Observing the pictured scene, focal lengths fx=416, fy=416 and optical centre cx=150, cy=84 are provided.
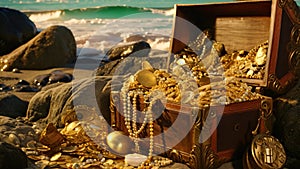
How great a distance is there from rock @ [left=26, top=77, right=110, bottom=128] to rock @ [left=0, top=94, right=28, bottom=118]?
1.31 feet

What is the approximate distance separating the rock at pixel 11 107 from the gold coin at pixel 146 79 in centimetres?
231

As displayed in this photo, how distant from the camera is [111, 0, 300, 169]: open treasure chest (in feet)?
10.5

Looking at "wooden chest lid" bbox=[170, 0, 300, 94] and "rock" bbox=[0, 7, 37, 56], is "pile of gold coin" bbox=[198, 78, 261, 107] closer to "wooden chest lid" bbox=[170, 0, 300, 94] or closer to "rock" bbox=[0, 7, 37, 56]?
"wooden chest lid" bbox=[170, 0, 300, 94]

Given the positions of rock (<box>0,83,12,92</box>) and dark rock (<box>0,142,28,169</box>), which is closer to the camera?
dark rock (<box>0,142,28,169</box>)

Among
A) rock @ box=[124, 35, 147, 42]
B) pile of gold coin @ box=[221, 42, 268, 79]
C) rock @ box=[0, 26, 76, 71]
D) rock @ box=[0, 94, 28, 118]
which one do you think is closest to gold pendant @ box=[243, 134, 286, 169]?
pile of gold coin @ box=[221, 42, 268, 79]

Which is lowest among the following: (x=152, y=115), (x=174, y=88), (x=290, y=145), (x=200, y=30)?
(x=290, y=145)

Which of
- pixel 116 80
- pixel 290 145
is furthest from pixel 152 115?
pixel 290 145

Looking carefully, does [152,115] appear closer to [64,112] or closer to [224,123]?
[224,123]

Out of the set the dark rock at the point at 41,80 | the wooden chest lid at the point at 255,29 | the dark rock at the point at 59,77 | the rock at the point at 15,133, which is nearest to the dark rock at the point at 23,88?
the dark rock at the point at 41,80

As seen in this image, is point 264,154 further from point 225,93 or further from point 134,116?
point 134,116

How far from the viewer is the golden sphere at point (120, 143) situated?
371 cm

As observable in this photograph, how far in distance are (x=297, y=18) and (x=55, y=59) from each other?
7.49m

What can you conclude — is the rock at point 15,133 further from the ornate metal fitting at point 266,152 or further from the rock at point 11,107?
the ornate metal fitting at point 266,152

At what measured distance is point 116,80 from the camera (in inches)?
172
